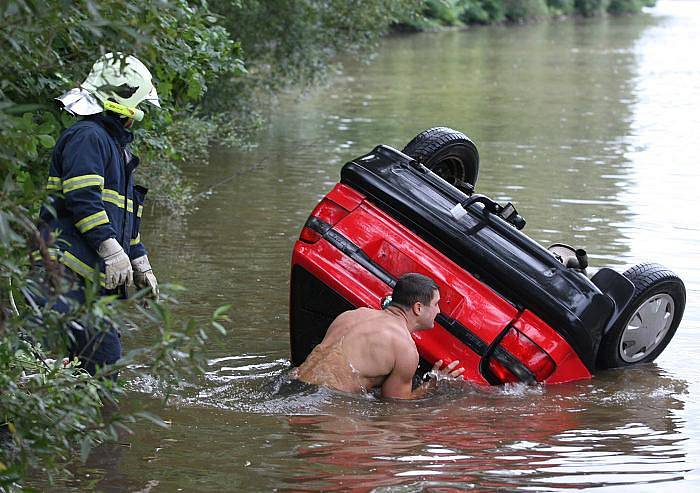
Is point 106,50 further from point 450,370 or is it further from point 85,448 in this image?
point 450,370

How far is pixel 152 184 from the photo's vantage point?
11.8 metres

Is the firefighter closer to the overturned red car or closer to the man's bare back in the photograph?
the man's bare back

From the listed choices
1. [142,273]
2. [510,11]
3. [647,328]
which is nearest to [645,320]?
[647,328]

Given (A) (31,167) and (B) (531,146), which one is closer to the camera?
(A) (31,167)

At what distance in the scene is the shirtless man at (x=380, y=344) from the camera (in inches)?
251

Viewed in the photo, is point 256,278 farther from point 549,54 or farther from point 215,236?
point 549,54

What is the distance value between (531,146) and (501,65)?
55.5 feet

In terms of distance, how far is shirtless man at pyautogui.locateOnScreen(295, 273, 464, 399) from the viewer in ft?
21.0

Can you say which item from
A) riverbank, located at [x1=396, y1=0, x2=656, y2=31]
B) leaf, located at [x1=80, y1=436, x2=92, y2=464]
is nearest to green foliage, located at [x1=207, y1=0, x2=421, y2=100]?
leaf, located at [x1=80, y1=436, x2=92, y2=464]

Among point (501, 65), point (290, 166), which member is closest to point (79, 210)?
point (290, 166)

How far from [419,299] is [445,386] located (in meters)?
0.63

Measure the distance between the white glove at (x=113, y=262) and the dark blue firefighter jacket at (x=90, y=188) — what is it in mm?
33

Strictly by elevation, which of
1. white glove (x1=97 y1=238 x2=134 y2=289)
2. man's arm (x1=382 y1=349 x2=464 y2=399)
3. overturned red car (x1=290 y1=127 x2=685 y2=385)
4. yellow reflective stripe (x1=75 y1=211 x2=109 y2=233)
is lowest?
man's arm (x1=382 y1=349 x2=464 y2=399)

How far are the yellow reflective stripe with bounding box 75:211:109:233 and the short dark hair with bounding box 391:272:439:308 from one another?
1703mm
